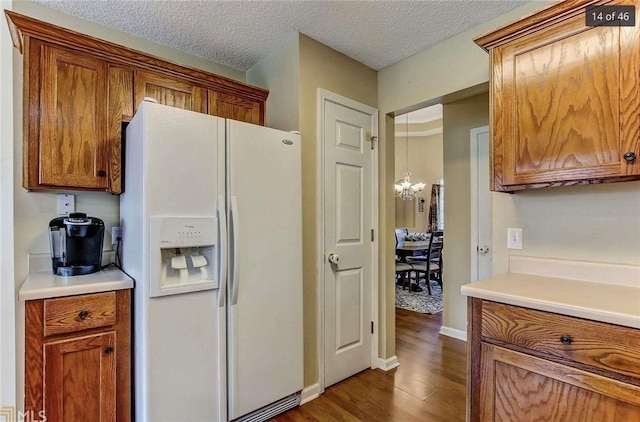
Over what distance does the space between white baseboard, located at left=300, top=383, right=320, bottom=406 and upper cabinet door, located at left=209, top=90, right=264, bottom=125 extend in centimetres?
197

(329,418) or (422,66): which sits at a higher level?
(422,66)

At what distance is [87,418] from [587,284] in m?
2.49

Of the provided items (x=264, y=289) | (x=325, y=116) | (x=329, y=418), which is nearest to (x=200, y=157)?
(x=264, y=289)

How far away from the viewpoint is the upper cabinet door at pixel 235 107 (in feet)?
7.44

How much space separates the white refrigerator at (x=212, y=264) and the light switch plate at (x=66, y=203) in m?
0.28

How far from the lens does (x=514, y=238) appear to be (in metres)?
1.84

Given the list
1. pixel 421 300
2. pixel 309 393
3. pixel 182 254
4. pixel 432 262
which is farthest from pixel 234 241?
pixel 432 262

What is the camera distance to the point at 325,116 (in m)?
2.32

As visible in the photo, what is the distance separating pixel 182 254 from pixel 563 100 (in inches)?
78.8

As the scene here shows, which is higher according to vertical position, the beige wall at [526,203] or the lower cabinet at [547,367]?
the beige wall at [526,203]

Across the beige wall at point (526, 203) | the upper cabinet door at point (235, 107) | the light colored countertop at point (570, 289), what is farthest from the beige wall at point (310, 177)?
the light colored countertop at point (570, 289)

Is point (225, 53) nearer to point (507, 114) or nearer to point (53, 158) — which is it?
point (53, 158)

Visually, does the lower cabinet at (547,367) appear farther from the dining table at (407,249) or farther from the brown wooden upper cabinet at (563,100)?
the dining table at (407,249)

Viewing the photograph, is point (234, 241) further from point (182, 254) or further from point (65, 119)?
point (65, 119)
